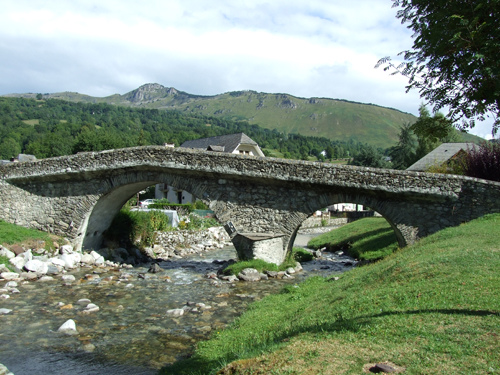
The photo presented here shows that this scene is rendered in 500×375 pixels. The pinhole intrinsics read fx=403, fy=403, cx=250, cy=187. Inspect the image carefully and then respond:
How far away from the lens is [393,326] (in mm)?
4922

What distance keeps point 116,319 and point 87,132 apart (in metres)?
52.4

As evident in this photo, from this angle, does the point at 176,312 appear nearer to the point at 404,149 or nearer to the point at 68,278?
the point at 68,278

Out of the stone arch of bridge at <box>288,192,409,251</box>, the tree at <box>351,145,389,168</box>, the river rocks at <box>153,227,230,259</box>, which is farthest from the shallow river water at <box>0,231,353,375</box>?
the tree at <box>351,145,389,168</box>

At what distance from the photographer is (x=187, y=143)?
184ft

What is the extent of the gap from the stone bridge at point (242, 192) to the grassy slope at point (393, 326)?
4046 millimetres

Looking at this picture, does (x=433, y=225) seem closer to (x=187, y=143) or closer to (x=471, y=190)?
(x=471, y=190)

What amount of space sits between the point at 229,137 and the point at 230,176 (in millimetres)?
32869

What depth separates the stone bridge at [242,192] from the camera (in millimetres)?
13219

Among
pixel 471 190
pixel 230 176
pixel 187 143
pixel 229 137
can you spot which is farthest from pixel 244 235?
pixel 187 143

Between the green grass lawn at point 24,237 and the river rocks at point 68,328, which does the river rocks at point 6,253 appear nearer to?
the green grass lawn at point 24,237

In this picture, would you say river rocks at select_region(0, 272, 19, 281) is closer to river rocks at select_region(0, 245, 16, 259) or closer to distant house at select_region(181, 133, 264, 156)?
river rocks at select_region(0, 245, 16, 259)

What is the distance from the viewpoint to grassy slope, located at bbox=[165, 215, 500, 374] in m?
3.97

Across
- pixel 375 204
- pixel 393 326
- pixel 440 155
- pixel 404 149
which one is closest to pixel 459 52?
pixel 393 326

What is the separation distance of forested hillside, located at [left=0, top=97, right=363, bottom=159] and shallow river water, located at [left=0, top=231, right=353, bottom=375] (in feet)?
145
